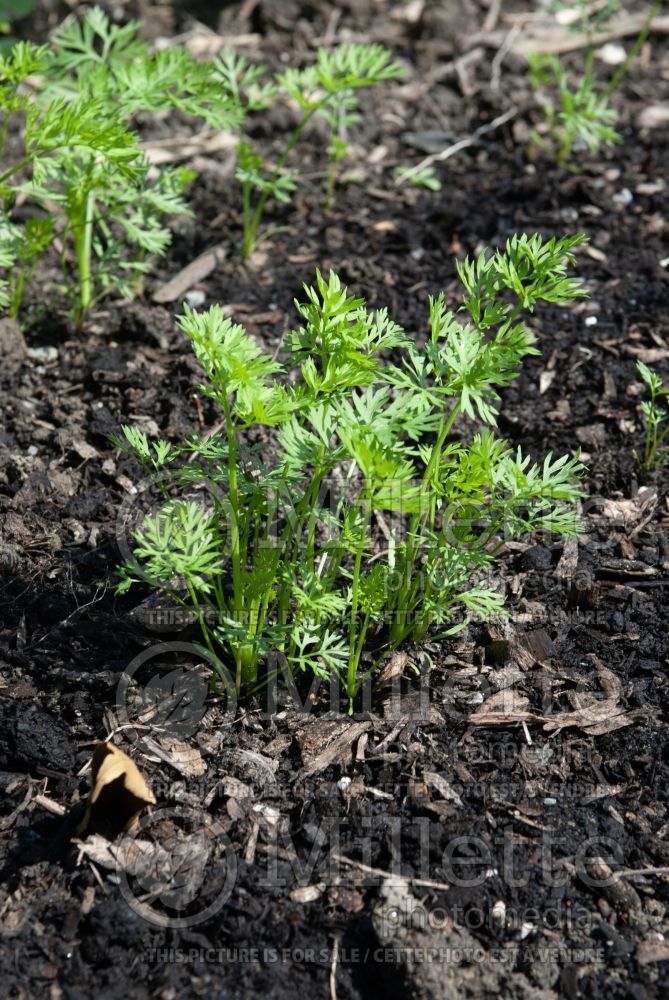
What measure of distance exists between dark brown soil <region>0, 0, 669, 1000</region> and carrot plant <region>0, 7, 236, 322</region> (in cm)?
33

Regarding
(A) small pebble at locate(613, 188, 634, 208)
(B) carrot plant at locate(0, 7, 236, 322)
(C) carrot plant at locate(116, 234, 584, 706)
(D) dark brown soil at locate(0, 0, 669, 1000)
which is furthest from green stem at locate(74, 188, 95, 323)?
(A) small pebble at locate(613, 188, 634, 208)

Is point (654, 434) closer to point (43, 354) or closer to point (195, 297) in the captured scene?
point (195, 297)

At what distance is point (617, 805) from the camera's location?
8.67 ft

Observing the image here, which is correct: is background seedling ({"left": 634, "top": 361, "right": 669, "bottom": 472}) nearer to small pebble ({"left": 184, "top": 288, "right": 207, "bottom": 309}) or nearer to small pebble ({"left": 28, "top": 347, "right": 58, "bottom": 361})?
small pebble ({"left": 184, "top": 288, "right": 207, "bottom": 309})

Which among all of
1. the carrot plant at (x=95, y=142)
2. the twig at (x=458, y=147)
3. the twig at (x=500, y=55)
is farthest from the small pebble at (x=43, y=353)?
the twig at (x=500, y=55)

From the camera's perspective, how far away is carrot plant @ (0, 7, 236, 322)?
10.2 ft

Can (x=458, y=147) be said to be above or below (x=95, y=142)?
below

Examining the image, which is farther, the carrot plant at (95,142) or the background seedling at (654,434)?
the background seedling at (654,434)

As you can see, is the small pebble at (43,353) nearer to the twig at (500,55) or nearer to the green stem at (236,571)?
the green stem at (236,571)

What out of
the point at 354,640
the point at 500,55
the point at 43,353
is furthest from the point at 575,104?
the point at 354,640

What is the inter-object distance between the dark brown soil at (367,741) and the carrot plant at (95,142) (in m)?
0.33

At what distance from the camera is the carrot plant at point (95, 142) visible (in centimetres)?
310

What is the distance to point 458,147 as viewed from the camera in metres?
5.04

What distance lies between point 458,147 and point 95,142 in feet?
8.17
